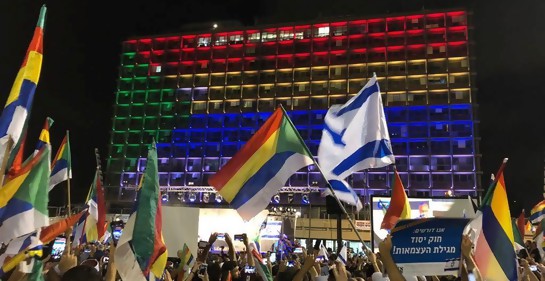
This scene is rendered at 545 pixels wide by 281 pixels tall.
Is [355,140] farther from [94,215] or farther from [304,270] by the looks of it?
[94,215]

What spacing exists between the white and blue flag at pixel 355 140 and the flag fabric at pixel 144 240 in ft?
11.0

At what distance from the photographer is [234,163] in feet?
24.1

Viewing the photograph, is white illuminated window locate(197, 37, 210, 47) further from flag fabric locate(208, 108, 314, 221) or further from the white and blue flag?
flag fabric locate(208, 108, 314, 221)

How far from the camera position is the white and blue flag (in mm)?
7410

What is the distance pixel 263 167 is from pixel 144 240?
2.96 metres

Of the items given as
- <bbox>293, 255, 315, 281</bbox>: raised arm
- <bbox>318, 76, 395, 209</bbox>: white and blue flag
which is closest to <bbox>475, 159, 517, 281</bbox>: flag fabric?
<bbox>318, 76, 395, 209</bbox>: white and blue flag

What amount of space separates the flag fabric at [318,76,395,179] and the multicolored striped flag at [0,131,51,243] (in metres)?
4.11

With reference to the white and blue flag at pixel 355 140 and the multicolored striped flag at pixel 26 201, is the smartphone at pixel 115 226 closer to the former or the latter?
the multicolored striped flag at pixel 26 201

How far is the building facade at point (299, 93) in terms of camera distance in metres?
61.2

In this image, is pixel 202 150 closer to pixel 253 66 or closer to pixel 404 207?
pixel 253 66

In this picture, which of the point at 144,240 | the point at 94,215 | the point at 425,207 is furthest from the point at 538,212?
the point at 144,240

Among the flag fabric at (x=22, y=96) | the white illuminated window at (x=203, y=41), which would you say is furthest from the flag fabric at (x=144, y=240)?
the white illuminated window at (x=203, y=41)

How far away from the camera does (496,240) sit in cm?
541

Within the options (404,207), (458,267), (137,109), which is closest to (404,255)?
(458,267)
